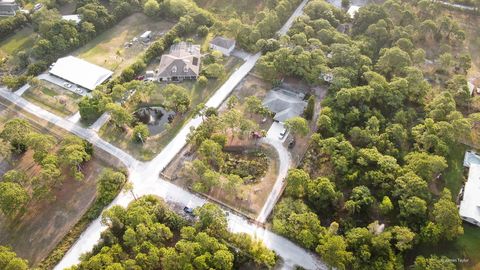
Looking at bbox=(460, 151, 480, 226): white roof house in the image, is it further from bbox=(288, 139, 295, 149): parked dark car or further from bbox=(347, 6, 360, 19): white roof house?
bbox=(347, 6, 360, 19): white roof house

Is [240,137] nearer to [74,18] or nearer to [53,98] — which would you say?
[53,98]

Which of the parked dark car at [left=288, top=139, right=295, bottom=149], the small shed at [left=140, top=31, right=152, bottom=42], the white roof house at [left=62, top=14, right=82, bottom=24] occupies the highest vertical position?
the white roof house at [left=62, top=14, right=82, bottom=24]

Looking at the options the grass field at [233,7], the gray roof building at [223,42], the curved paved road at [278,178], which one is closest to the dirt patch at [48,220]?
the curved paved road at [278,178]

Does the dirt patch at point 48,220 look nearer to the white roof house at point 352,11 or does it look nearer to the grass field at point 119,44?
the grass field at point 119,44

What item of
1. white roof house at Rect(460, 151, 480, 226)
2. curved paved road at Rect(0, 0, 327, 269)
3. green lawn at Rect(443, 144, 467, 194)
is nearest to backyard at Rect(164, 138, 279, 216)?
curved paved road at Rect(0, 0, 327, 269)

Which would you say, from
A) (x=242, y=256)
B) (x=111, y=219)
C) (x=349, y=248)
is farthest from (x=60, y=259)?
(x=349, y=248)

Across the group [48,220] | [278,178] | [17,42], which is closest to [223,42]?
[278,178]
